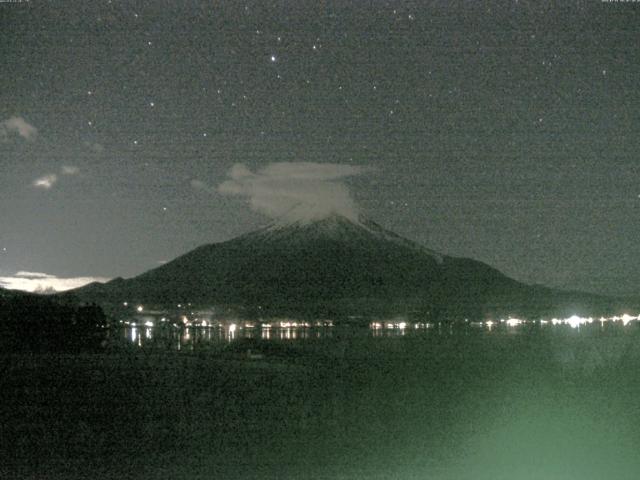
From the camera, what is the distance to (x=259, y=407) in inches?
778

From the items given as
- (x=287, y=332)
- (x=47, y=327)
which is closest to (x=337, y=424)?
(x=47, y=327)

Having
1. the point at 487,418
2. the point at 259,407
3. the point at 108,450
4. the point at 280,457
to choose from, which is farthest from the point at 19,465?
the point at 487,418

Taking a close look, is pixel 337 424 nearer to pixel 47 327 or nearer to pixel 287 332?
pixel 47 327

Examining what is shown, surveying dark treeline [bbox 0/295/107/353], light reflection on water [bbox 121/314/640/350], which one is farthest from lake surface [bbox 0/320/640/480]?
light reflection on water [bbox 121/314/640/350]

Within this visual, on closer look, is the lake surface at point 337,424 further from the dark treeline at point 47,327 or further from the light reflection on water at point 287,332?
the light reflection on water at point 287,332

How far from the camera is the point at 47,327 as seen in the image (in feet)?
168

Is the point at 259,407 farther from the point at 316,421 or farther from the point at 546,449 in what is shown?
the point at 546,449

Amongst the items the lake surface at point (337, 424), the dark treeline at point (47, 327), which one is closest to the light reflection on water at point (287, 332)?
the dark treeline at point (47, 327)

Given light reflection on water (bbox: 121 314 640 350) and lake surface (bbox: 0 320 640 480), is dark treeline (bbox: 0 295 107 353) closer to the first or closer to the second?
light reflection on water (bbox: 121 314 640 350)

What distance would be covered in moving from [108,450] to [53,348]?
118 ft

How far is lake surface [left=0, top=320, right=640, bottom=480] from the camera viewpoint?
12867 millimetres

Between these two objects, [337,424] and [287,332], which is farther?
[287,332]

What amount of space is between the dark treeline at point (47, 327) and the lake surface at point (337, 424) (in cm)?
2052

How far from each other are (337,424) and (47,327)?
37.6 metres
